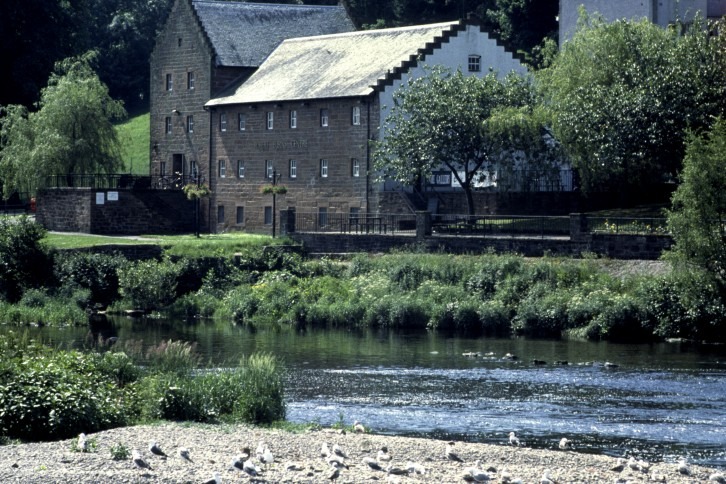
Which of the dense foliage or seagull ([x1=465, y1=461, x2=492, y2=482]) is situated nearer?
seagull ([x1=465, y1=461, x2=492, y2=482])

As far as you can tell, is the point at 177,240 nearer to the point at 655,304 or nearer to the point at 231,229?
the point at 231,229

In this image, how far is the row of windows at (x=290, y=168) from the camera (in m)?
65.0

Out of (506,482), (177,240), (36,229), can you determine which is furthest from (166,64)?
(506,482)

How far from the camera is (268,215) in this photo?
7038 cm

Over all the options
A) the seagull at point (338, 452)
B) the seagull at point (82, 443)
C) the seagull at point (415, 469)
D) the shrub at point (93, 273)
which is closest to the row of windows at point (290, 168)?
the shrub at point (93, 273)

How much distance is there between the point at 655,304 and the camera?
43.8m

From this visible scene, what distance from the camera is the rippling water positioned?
27.3 metres

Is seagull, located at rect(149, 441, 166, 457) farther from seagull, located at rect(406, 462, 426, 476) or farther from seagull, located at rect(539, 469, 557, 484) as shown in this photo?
seagull, located at rect(539, 469, 557, 484)

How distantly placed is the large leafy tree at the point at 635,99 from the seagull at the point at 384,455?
29201mm

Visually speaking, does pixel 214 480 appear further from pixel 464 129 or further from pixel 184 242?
pixel 184 242

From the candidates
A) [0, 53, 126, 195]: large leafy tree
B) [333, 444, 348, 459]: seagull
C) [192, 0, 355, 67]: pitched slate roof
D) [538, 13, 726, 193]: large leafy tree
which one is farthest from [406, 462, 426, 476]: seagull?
[192, 0, 355, 67]: pitched slate roof

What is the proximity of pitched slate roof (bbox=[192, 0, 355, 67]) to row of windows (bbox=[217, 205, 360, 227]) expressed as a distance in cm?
825

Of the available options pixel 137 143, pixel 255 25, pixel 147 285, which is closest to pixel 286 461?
pixel 147 285

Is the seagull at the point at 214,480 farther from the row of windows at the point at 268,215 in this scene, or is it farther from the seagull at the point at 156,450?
the row of windows at the point at 268,215
